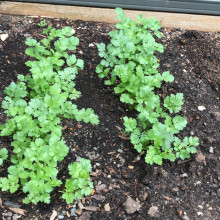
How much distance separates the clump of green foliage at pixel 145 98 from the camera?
2.40m

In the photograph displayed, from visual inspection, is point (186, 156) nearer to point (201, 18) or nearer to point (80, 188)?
point (80, 188)

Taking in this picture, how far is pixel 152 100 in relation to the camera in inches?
97.1

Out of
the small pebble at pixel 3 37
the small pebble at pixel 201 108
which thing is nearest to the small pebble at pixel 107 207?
the small pebble at pixel 201 108

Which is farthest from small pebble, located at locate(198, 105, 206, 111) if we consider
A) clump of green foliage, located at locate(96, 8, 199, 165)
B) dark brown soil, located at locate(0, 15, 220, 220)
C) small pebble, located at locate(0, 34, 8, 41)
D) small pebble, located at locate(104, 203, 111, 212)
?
small pebble, located at locate(0, 34, 8, 41)

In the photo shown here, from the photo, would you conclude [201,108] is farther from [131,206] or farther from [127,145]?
[131,206]

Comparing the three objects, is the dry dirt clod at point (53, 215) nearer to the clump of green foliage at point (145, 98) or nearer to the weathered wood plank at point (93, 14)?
the clump of green foliage at point (145, 98)

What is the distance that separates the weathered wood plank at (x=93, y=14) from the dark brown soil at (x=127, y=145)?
0.34 ft

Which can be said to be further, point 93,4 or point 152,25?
point 93,4

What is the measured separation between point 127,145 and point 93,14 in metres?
1.54

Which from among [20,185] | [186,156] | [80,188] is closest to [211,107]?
[186,156]

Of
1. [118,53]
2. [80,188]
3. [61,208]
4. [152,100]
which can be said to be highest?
[118,53]

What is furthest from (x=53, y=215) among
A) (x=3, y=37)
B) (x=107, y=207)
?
(x=3, y=37)

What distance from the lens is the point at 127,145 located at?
8.54ft

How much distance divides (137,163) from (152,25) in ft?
3.79
